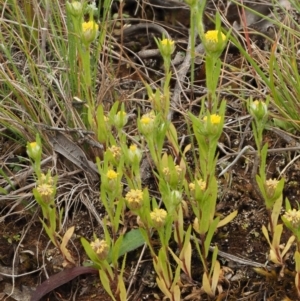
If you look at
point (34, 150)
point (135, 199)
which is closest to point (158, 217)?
point (135, 199)

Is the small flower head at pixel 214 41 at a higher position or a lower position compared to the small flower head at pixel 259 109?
higher

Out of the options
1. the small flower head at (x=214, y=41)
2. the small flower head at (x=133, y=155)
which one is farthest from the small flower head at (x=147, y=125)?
the small flower head at (x=214, y=41)

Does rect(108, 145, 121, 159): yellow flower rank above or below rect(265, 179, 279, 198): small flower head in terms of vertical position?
above

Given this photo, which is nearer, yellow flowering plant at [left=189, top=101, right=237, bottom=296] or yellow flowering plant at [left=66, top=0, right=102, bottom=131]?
yellow flowering plant at [left=189, top=101, right=237, bottom=296]

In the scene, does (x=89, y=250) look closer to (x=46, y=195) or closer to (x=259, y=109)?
(x=46, y=195)

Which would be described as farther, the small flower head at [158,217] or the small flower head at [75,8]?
the small flower head at [75,8]

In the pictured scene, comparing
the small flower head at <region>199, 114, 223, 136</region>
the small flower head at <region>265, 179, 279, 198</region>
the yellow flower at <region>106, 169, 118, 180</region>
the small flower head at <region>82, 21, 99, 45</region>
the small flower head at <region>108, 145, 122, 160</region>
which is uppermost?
the small flower head at <region>82, 21, 99, 45</region>

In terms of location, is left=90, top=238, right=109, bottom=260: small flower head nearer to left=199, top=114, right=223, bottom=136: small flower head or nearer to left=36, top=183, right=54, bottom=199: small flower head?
left=36, top=183, right=54, bottom=199: small flower head

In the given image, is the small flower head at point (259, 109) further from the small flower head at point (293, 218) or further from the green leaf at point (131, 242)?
the green leaf at point (131, 242)

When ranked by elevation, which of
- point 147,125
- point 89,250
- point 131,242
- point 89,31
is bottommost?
point 131,242

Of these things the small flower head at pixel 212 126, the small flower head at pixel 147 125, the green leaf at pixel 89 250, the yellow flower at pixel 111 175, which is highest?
the small flower head at pixel 212 126

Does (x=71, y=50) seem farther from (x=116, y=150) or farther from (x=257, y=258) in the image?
(x=257, y=258)

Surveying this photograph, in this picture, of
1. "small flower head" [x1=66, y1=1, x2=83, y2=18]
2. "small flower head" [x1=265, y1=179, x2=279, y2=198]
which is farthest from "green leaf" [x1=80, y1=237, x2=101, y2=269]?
"small flower head" [x1=66, y1=1, x2=83, y2=18]
